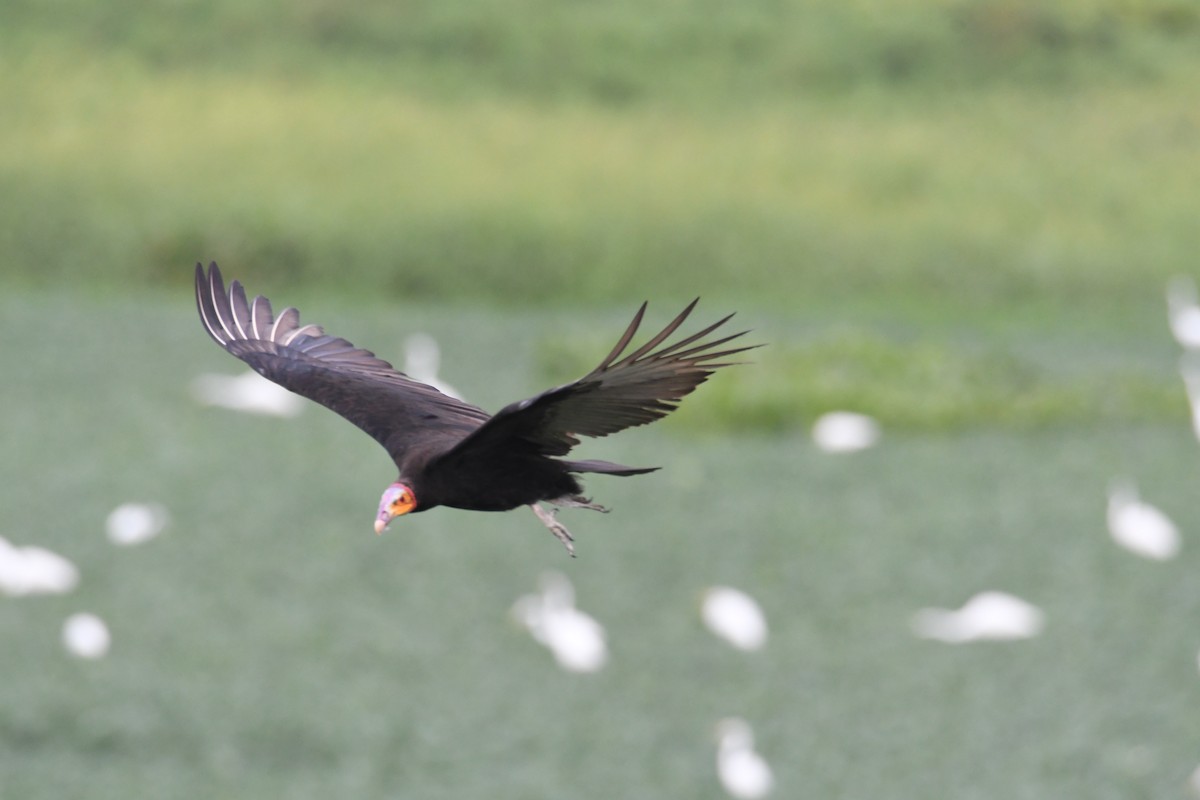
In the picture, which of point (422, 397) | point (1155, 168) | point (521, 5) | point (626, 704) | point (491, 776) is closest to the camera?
point (422, 397)

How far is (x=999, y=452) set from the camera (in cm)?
1691

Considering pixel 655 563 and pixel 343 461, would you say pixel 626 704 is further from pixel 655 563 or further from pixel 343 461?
pixel 343 461

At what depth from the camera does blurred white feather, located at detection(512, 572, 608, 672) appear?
12375mm

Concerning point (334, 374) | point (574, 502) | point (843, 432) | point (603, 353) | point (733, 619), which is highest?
point (603, 353)

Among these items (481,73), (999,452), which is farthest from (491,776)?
(481,73)

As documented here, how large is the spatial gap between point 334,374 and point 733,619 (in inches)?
324

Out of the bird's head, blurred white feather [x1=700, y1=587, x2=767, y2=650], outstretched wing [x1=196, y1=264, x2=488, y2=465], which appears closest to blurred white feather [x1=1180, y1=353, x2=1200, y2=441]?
blurred white feather [x1=700, y1=587, x2=767, y2=650]

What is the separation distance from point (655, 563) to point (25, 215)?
33.8ft

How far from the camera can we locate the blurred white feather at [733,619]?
12.7 m

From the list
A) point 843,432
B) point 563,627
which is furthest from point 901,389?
point 563,627

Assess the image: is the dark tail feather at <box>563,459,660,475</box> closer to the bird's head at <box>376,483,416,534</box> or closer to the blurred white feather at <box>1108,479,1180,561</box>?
the bird's head at <box>376,483,416,534</box>

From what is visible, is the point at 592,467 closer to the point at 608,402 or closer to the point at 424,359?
the point at 608,402

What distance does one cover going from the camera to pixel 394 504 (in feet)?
11.9

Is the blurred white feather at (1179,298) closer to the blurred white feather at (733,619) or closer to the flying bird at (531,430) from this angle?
the blurred white feather at (733,619)
